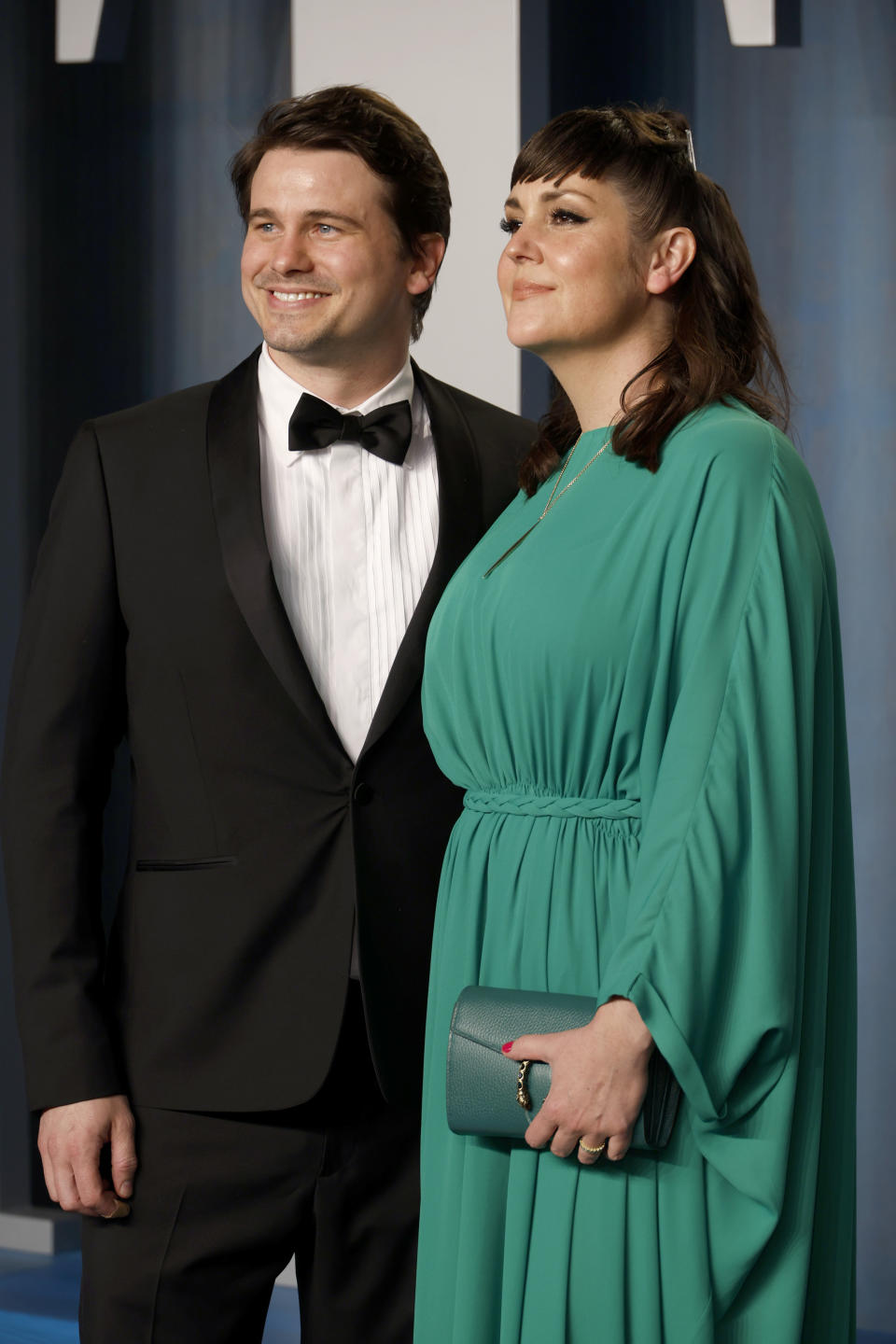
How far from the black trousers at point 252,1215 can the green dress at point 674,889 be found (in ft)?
0.79

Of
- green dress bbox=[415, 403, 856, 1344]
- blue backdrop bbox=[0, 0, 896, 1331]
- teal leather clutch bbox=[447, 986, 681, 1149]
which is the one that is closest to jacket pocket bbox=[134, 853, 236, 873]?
green dress bbox=[415, 403, 856, 1344]

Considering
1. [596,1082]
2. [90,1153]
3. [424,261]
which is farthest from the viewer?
[424,261]

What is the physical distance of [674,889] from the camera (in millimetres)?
1297

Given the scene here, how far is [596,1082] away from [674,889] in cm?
18

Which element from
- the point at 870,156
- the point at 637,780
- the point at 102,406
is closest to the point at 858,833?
the point at 870,156

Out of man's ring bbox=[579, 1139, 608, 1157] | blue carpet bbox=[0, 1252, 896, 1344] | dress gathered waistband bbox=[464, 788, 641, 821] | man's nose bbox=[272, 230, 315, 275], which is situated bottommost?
blue carpet bbox=[0, 1252, 896, 1344]

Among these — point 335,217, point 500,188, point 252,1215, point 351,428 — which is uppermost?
point 500,188

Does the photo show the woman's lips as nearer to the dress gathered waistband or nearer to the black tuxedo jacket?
the black tuxedo jacket

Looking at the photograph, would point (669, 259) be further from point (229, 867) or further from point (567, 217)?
point (229, 867)

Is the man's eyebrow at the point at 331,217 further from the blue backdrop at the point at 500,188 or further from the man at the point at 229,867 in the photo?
the blue backdrop at the point at 500,188

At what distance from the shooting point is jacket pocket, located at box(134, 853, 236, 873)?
5.68 ft

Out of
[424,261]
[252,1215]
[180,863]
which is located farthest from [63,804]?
[424,261]

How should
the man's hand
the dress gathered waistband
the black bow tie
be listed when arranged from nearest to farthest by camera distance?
the dress gathered waistband → the man's hand → the black bow tie

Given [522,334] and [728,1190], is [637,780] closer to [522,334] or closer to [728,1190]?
[728,1190]
